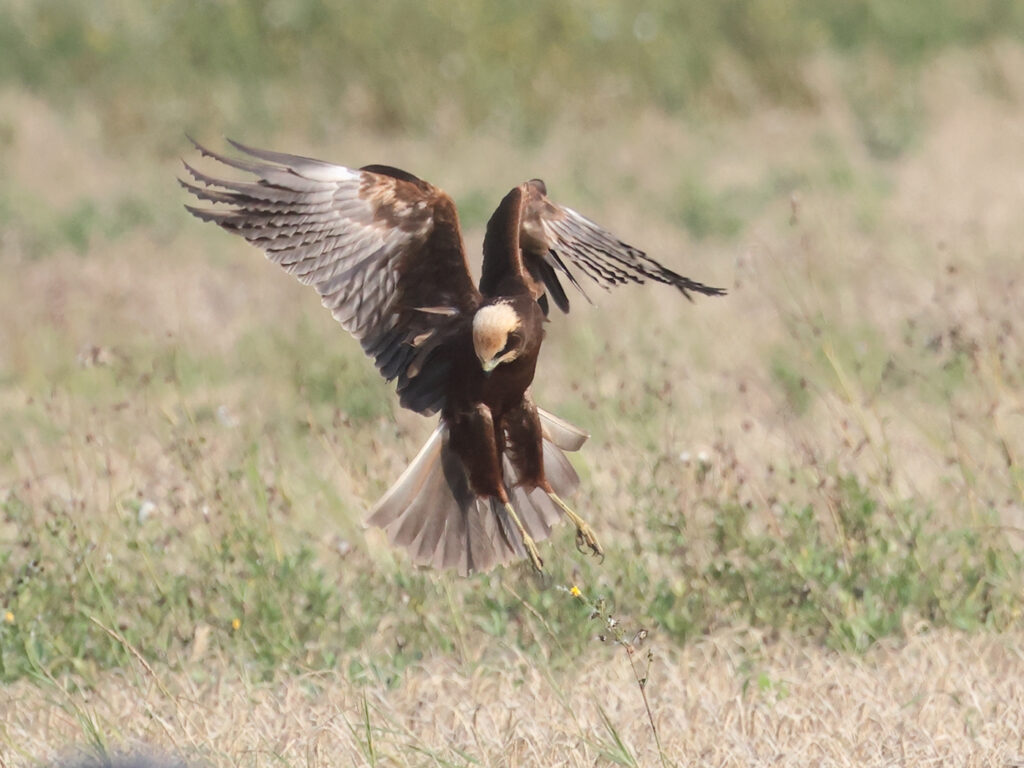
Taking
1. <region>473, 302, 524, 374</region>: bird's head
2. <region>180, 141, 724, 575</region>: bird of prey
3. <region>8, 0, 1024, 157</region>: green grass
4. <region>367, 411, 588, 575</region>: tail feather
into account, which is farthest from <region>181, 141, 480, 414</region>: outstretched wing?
<region>8, 0, 1024, 157</region>: green grass

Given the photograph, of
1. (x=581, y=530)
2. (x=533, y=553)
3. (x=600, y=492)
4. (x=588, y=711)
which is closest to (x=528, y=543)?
(x=533, y=553)

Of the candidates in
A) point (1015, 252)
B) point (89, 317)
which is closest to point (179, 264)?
point (89, 317)

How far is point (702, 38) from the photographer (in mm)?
13656

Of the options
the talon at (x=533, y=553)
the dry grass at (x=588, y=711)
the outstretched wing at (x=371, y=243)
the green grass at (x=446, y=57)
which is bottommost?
the dry grass at (x=588, y=711)

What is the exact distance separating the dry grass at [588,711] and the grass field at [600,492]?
1 cm

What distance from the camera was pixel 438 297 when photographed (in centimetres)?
404

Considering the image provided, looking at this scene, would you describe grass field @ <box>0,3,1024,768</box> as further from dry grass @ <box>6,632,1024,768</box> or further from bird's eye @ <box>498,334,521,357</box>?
bird's eye @ <box>498,334,521,357</box>

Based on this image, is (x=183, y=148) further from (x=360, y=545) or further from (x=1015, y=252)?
(x=360, y=545)

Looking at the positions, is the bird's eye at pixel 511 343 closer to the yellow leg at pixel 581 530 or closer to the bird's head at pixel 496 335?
the bird's head at pixel 496 335

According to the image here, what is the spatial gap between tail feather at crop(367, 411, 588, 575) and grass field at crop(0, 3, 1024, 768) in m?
0.21

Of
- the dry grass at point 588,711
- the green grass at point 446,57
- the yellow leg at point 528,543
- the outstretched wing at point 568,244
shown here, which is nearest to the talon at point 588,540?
the yellow leg at point 528,543

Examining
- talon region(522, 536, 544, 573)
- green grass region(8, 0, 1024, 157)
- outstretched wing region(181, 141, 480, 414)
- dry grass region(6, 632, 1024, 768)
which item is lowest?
dry grass region(6, 632, 1024, 768)

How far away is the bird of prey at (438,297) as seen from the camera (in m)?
3.92

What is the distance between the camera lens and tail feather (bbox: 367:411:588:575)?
4133mm
